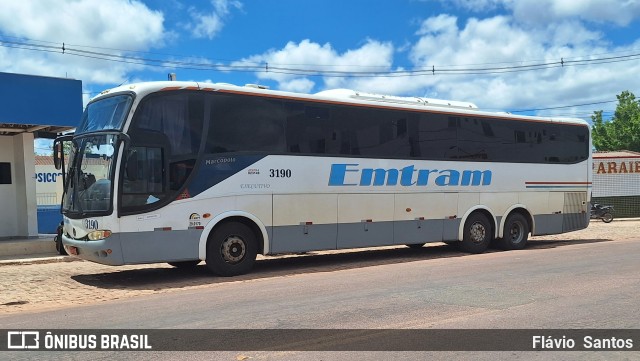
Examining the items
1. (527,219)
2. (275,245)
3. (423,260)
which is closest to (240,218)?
(275,245)

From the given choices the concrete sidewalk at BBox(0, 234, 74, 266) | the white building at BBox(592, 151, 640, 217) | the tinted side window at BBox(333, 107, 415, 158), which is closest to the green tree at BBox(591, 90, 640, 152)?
the white building at BBox(592, 151, 640, 217)

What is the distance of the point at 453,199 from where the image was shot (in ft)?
47.4

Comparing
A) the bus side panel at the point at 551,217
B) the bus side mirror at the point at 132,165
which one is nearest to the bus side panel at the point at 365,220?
the bus side mirror at the point at 132,165

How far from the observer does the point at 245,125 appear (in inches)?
436

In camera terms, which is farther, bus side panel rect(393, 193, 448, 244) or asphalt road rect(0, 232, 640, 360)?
bus side panel rect(393, 193, 448, 244)

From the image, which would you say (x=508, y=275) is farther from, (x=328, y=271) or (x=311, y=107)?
(x=311, y=107)

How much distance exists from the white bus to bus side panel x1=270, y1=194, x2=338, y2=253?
0.03 metres

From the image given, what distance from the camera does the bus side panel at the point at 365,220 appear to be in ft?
40.9

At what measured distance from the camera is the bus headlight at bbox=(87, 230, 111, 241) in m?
9.61

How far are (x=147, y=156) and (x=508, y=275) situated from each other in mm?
6870

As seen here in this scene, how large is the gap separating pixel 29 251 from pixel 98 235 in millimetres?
6401

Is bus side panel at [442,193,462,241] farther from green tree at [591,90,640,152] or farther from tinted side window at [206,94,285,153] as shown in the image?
green tree at [591,90,640,152]

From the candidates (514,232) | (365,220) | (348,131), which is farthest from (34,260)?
(514,232)

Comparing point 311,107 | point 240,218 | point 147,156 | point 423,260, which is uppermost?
point 311,107
